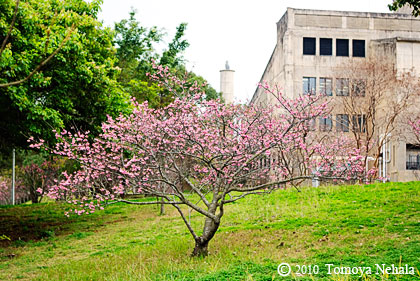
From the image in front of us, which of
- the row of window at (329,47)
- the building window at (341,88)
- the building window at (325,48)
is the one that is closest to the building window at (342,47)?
the row of window at (329,47)

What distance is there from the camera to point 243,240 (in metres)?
11.5

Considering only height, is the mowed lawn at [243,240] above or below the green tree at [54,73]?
below

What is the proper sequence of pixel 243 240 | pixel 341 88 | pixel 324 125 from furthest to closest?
pixel 341 88, pixel 324 125, pixel 243 240

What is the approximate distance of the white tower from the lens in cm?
5625

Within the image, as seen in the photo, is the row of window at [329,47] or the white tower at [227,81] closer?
the row of window at [329,47]

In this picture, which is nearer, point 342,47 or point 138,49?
point 138,49

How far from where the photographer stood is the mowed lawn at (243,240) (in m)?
8.42

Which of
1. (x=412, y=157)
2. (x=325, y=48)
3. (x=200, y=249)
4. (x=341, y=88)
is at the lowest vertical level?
(x=200, y=249)

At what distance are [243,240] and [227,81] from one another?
46.4m

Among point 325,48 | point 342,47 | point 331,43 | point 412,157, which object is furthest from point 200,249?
point 342,47

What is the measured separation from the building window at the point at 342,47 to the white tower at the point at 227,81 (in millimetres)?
21524

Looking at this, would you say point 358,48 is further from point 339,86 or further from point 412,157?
point 412,157

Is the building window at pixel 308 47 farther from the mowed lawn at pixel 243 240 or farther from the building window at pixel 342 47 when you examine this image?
the mowed lawn at pixel 243 240

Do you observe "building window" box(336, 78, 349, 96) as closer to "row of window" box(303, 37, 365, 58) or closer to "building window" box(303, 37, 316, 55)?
"row of window" box(303, 37, 365, 58)
